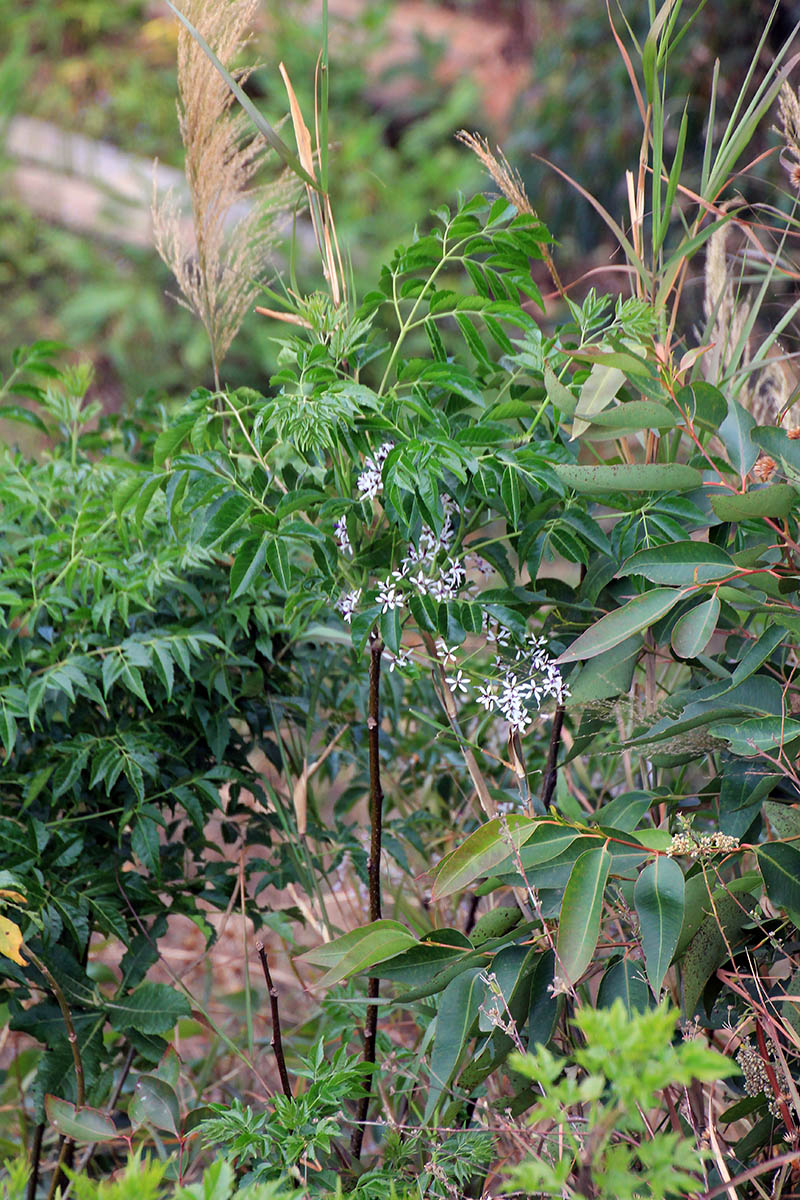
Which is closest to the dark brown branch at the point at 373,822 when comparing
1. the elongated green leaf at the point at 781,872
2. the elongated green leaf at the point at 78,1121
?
the elongated green leaf at the point at 78,1121

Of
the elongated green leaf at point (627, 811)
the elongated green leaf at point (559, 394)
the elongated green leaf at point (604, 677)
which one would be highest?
the elongated green leaf at point (559, 394)

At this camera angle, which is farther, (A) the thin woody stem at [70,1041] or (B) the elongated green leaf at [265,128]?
(A) the thin woody stem at [70,1041]

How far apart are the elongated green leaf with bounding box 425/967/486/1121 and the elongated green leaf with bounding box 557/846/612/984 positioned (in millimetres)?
99

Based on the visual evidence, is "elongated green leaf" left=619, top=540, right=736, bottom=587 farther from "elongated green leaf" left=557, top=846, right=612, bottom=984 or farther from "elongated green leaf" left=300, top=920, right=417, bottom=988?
"elongated green leaf" left=300, top=920, right=417, bottom=988

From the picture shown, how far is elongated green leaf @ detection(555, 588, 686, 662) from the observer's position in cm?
83

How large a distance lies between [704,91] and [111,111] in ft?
8.63

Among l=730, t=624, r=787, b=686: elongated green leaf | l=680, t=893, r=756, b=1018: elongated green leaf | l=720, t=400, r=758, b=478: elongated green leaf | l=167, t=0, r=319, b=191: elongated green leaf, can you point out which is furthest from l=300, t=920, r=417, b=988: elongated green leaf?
l=167, t=0, r=319, b=191: elongated green leaf

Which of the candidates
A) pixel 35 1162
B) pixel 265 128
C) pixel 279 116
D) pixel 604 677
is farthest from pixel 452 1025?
pixel 279 116

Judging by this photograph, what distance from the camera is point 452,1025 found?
2.82ft

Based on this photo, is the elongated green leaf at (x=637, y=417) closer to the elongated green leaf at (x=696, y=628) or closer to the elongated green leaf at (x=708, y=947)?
the elongated green leaf at (x=696, y=628)

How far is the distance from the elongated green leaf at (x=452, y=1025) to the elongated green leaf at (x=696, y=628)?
0.30m

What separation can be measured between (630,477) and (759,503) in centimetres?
10

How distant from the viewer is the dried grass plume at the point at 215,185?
39.6 inches

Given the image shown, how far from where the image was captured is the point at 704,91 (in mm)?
2900
